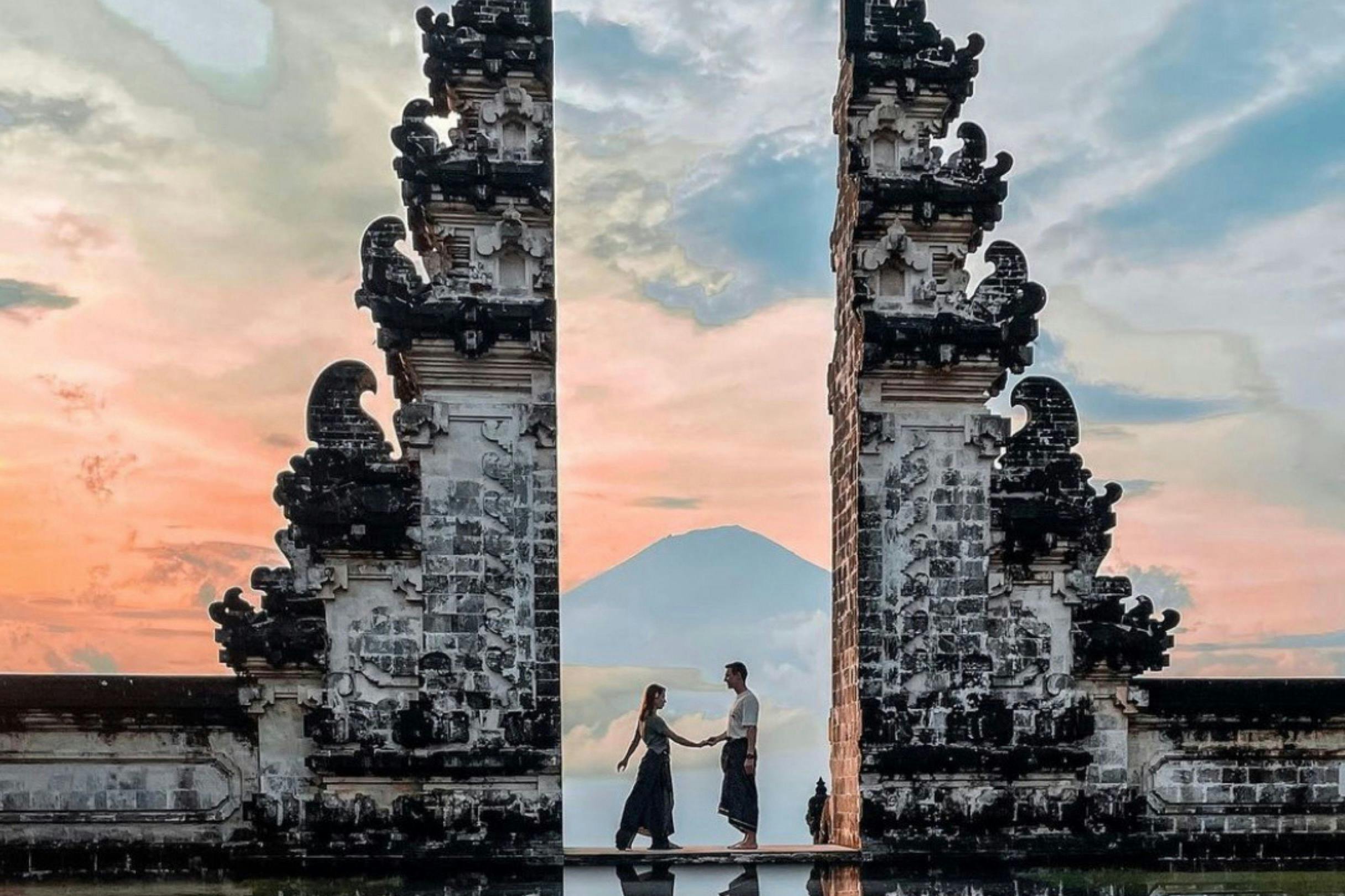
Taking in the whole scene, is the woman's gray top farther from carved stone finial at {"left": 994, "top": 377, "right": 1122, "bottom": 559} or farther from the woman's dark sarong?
carved stone finial at {"left": 994, "top": 377, "right": 1122, "bottom": 559}

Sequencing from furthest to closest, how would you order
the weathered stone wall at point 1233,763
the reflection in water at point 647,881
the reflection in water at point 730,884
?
the weathered stone wall at point 1233,763 < the reflection in water at point 730,884 < the reflection in water at point 647,881

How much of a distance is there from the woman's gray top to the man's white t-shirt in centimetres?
63

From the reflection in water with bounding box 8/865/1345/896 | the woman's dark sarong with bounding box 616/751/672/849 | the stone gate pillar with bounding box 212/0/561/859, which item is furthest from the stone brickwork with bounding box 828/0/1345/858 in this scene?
the stone gate pillar with bounding box 212/0/561/859

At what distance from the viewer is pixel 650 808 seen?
1518cm

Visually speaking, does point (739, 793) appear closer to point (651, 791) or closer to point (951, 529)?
point (651, 791)

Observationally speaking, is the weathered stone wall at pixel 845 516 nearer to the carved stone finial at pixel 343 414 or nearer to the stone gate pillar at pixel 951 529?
the stone gate pillar at pixel 951 529

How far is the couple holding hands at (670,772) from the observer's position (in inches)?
597

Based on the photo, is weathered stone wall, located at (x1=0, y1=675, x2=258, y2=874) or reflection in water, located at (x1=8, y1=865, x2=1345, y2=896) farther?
weathered stone wall, located at (x1=0, y1=675, x2=258, y2=874)

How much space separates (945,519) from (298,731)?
6099 millimetres

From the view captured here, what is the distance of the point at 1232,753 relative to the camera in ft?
51.2

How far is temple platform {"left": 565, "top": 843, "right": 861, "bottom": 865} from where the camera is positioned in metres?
14.6

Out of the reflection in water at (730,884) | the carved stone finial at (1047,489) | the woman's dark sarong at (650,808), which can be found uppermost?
the carved stone finial at (1047,489)

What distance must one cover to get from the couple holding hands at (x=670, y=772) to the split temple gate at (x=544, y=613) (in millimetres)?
869

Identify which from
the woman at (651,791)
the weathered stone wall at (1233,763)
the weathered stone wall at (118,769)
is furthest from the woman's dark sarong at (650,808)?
the weathered stone wall at (1233,763)
